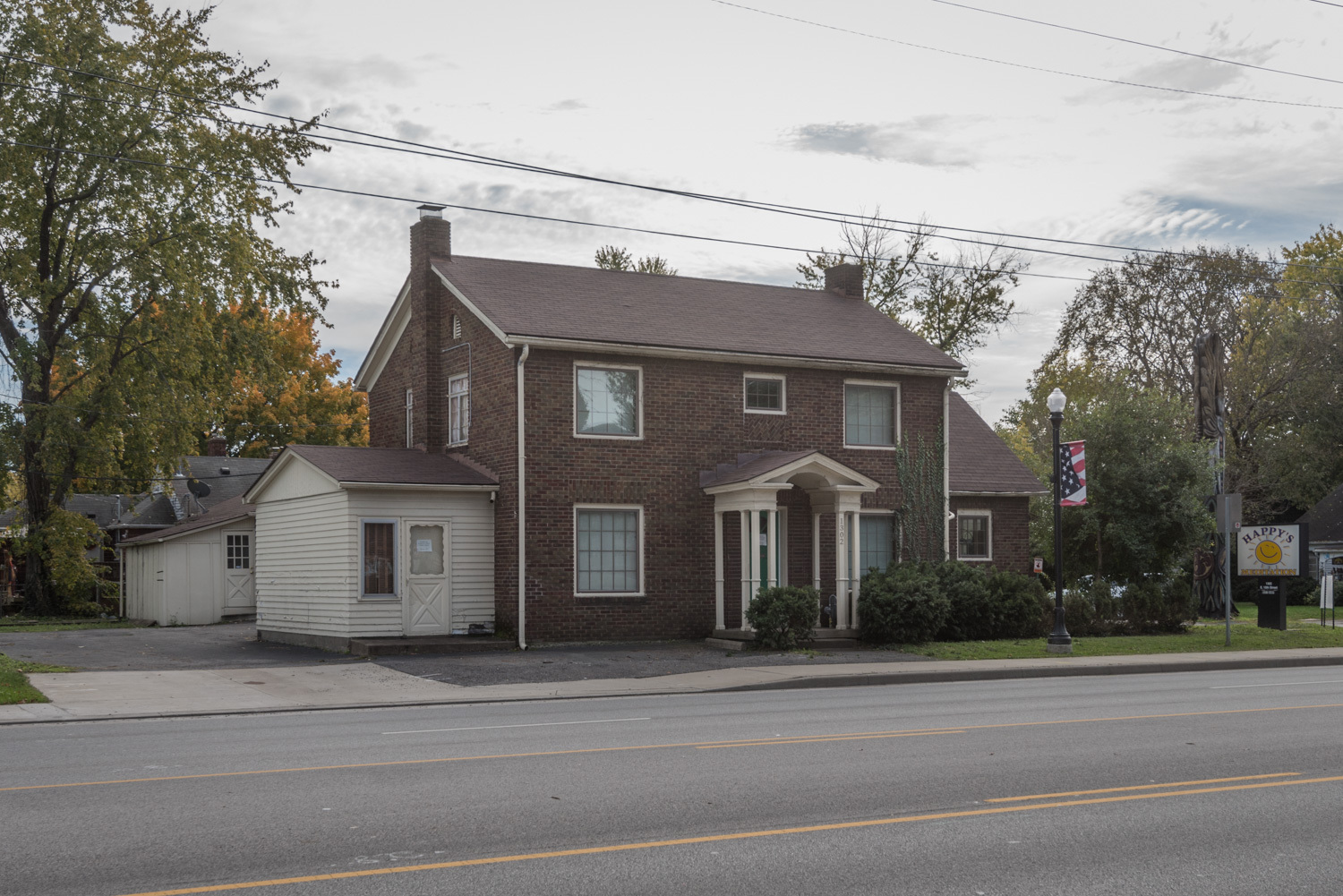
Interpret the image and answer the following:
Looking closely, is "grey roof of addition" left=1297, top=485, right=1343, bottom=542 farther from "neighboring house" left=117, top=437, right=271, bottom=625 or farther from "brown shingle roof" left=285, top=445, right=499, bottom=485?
"neighboring house" left=117, top=437, right=271, bottom=625

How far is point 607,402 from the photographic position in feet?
84.5

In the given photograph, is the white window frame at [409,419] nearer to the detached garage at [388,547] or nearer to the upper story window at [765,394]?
the detached garage at [388,547]

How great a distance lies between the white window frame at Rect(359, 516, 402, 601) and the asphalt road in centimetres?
949

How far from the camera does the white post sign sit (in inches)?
1120

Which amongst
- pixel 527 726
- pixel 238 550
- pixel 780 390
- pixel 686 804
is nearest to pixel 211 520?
pixel 238 550

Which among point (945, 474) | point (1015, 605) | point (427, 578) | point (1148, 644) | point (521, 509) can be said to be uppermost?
point (945, 474)

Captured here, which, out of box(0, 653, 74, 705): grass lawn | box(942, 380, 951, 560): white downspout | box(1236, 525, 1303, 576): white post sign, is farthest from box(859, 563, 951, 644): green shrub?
box(0, 653, 74, 705): grass lawn

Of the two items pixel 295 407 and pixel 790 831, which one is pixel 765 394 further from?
pixel 295 407

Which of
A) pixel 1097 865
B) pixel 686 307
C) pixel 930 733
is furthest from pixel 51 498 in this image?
pixel 1097 865

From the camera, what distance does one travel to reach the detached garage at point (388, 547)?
79.8 ft

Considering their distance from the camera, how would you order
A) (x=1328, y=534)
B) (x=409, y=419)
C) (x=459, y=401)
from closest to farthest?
(x=459, y=401) < (x=409, y=419) < (x=1328, y=534)

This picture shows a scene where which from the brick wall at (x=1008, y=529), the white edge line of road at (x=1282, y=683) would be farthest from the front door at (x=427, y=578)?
the white edge line of road at (x=1282, y=683)

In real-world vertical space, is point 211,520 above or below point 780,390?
below

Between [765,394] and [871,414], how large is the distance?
2732mm
